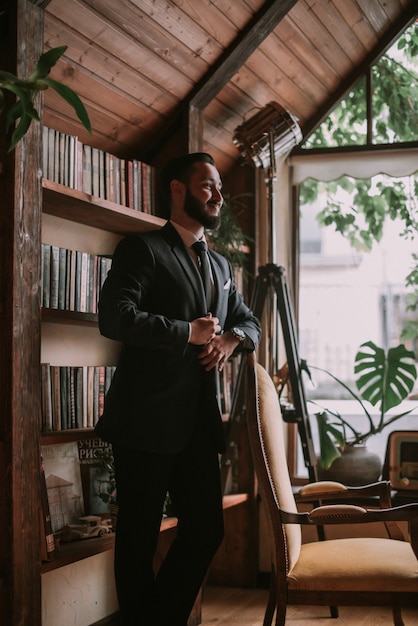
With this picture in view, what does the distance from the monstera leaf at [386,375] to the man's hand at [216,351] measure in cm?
142

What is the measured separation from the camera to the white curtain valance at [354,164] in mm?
3885

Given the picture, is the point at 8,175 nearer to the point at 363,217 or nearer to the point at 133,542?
the point at 133,542

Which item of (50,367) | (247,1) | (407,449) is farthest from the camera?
(407,449)

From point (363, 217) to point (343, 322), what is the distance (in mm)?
559

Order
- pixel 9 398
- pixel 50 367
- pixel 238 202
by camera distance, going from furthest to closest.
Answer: pixel 238 202 → pixel 50 367 → pixel 9 398

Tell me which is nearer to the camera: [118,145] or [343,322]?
[118,145]

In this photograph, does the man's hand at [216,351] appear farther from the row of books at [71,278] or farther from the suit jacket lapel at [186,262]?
the row of books at [71,278]

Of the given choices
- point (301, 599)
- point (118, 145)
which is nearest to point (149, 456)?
point (301, 599)

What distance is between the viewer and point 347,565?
2264 mm

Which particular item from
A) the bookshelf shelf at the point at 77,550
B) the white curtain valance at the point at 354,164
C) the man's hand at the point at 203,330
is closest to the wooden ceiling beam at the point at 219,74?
the white curtain valance at the point at 354,164

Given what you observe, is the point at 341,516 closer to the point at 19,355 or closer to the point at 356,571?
the point at 356,571

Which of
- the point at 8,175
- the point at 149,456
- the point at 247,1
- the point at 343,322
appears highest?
the point at 247,1

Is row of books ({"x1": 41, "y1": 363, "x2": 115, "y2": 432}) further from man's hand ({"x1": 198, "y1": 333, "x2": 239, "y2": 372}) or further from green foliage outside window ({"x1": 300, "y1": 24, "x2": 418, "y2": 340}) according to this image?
green foliage outside window ({"x1": 300, "y1": 24, "x2": 418, "y2": 340})

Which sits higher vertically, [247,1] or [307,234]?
[247,1]
